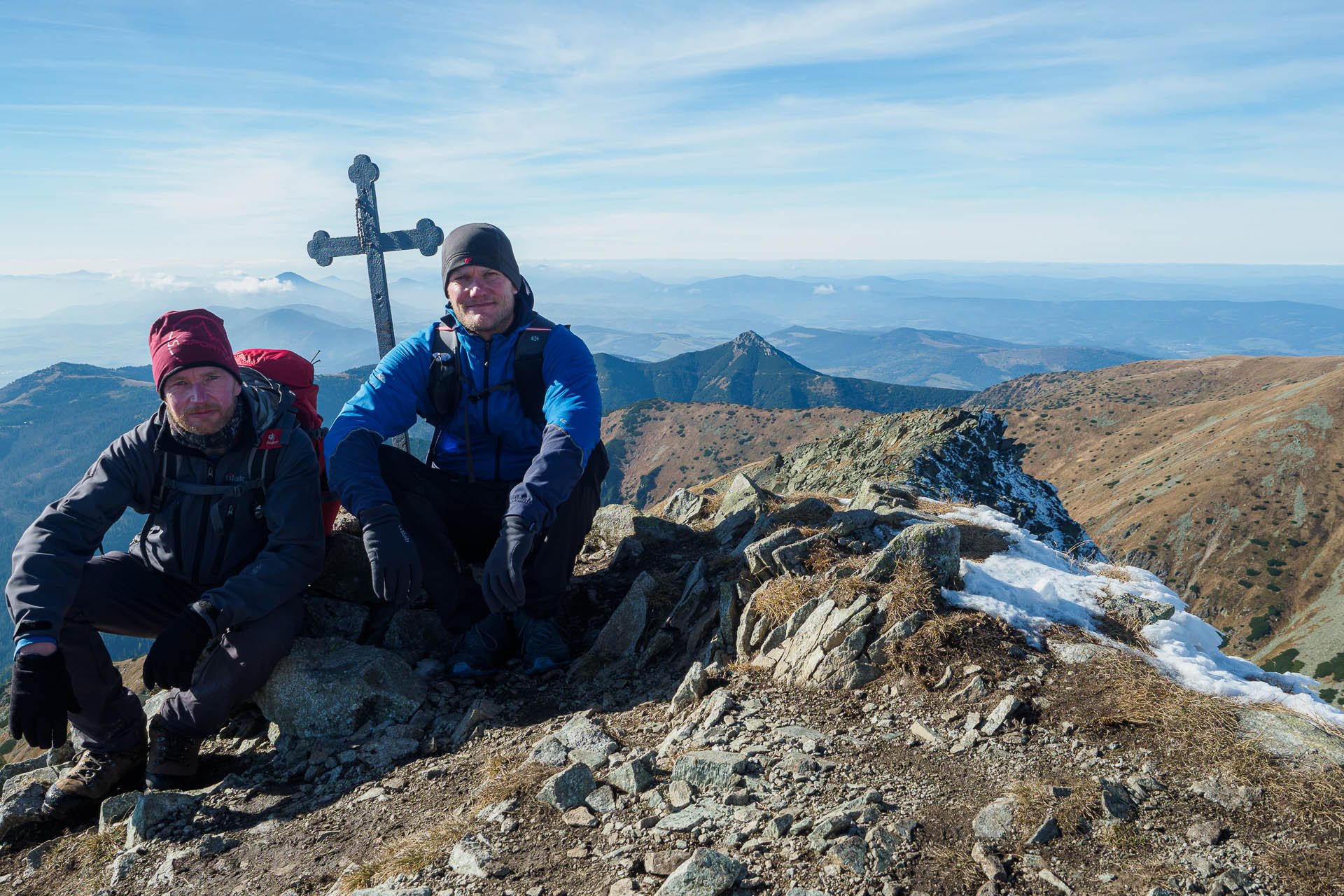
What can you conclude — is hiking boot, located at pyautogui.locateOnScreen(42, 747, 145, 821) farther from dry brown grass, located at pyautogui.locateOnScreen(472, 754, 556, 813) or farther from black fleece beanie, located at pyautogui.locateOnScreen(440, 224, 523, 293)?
black fleece beanie, located at pyautogui.locateOnScreen(440, 224, 523, 293)

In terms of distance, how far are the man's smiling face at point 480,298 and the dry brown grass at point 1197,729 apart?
5.57 meters

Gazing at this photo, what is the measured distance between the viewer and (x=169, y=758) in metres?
5.60

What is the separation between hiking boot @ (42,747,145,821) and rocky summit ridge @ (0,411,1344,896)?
0.49ft

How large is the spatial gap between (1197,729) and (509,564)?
15.4ft

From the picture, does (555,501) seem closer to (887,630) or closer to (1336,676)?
(887,630)

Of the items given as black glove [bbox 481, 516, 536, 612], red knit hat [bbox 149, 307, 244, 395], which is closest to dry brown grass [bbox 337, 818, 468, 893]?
black glove [bbox 481, 516, 536, 612]

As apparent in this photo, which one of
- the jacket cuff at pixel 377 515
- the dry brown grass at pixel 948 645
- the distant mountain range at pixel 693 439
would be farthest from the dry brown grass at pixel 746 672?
the distant mountain range at pixel 693 439

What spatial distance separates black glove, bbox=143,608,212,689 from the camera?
5.39 m

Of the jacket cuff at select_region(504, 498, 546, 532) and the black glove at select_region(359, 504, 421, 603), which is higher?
the jacket cuff at select_region(504, 498, 546, 532)

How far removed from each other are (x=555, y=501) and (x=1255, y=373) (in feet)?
733

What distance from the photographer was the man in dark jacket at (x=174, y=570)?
5.36 metres

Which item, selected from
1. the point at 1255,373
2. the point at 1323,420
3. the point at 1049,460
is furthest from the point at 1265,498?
the point at 1255,373

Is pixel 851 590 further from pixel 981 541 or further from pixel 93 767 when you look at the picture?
pixel 93 767

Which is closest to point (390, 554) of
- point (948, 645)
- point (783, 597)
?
point (783, 597)
